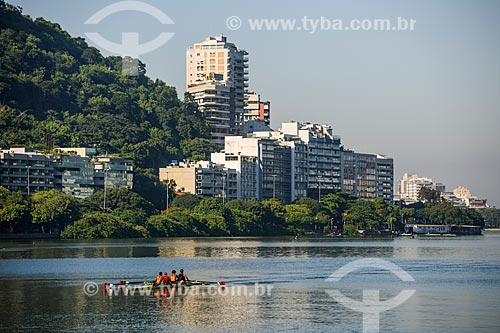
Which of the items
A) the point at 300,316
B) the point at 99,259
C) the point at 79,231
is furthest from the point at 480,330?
the point at 79,231

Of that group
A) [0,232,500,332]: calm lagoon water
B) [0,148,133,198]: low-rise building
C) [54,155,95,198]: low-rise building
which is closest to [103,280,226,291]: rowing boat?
[0,232,500,332]: calm lagoon water

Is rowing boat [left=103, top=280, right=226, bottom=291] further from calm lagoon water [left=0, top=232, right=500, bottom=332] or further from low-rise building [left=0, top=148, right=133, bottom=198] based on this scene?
low-rise building [left=0, top=148, right=133, bottom=198]

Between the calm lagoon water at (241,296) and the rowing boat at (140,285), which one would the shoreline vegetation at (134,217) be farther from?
the rowing boat at (140,285)

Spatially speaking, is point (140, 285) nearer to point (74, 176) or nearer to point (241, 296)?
point (241, 296)

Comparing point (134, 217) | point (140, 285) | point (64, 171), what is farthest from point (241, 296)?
point (64, 171)

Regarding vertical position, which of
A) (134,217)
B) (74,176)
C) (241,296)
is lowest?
(241,296)

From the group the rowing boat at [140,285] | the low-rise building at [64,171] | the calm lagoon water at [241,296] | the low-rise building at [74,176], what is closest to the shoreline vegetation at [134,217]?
the low-rise building at [64,171]

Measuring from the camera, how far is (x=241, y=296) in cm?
6731

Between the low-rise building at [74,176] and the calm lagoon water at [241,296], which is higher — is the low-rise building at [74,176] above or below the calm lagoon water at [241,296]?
above

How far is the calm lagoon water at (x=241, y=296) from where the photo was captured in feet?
180

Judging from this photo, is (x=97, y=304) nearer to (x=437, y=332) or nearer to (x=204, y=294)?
(x=204, y=294)

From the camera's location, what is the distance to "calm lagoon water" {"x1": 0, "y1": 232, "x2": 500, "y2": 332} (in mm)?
54719

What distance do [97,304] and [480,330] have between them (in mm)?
22294

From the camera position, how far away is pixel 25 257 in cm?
10338
